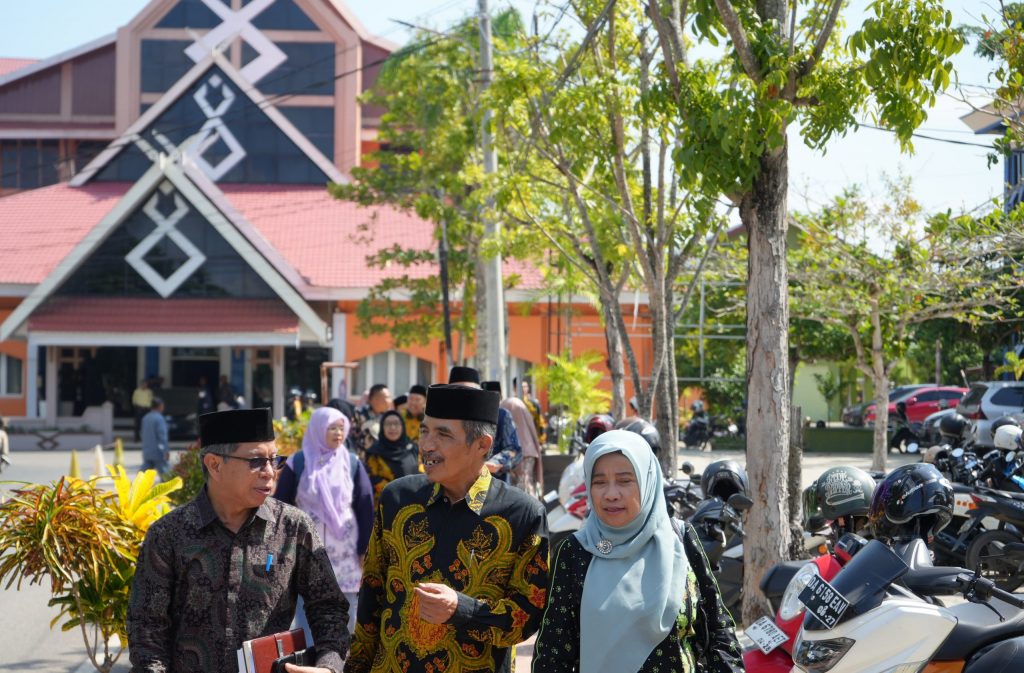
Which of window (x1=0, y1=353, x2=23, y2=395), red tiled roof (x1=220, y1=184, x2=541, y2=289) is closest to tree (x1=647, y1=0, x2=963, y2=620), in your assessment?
red tiled roof (x1=220, y1=184, x2=541, y2=289)

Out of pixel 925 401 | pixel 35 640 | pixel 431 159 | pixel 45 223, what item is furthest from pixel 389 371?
pixel 35 640

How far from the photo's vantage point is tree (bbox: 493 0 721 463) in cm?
1223

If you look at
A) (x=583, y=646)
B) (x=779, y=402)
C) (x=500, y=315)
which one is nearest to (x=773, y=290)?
(x=779, y=402)

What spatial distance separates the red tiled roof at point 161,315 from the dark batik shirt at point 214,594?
27.7 m

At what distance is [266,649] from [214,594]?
0.25 meters

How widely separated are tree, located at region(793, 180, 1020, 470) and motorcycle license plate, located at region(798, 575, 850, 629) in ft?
39.3

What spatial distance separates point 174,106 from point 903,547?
114 feet

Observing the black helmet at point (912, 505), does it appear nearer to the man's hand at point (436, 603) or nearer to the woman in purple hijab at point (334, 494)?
the man's hand at point (436, 603)

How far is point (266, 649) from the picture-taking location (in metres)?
3.78

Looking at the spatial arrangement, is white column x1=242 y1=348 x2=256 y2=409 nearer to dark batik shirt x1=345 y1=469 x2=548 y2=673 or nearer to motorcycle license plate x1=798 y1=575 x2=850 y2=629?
dark batik shirt x1=345 y1=469 x2=548 y2=673

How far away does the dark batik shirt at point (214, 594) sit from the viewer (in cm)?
382

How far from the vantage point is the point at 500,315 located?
1620 centimetres

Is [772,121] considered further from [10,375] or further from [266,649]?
[10,375]

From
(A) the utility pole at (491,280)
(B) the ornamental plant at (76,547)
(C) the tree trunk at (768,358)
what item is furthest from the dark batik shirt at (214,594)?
(A) the utility pole at (491,280)
